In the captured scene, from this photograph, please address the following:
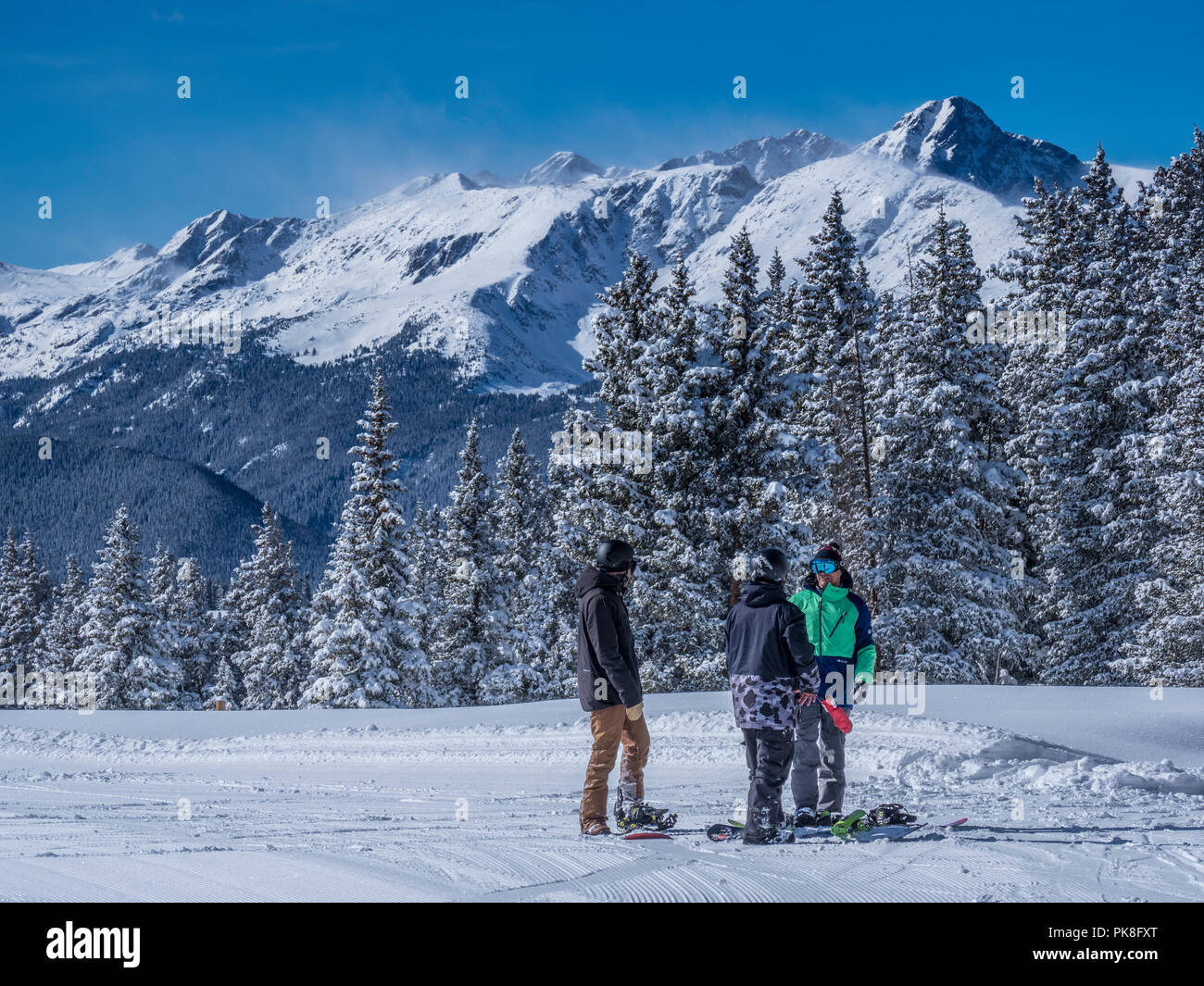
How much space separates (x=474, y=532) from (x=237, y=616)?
22.7 metres

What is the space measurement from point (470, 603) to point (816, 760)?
30036mm

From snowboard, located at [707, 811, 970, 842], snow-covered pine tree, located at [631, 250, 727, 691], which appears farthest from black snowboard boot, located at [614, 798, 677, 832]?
snow-covered pine tree, located at [631, 250, 727, 691]

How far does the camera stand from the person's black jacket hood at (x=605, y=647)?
290 inches

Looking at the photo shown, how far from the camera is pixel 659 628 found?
2661 centimetres

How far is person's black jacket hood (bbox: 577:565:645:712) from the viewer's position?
7.36 m

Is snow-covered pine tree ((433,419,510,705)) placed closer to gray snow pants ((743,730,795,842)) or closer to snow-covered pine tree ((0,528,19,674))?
snow-covered pine tree ((0,528,19,674))

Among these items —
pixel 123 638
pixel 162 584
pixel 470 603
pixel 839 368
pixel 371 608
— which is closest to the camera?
pixel 839 368

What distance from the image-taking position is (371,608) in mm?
32031

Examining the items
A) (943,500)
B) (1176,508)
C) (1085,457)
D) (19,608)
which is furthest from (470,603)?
(19,608)

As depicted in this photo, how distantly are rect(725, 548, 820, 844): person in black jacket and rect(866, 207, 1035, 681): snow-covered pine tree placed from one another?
1935cm

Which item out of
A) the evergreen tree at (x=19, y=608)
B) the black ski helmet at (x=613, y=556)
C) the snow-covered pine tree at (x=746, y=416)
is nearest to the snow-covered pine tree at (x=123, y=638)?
the evergreen tree at (x=19, y=608)

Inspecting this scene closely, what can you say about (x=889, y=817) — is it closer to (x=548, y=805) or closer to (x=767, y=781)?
(x=767, y=781)
